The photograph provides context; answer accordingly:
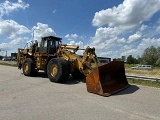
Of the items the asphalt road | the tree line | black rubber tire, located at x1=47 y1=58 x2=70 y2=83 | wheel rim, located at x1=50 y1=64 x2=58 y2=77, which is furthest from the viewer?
the tree line

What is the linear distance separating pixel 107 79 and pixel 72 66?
295 cm

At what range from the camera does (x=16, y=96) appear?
A: 9.15m

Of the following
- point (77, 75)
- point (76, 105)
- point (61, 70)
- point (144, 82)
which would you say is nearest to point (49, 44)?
point (77, 75)

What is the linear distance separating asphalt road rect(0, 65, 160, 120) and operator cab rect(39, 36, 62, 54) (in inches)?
204

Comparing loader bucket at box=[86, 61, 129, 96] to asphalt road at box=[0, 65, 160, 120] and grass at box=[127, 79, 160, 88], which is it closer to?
asphalt road at box=[0, 65, 160, 120]

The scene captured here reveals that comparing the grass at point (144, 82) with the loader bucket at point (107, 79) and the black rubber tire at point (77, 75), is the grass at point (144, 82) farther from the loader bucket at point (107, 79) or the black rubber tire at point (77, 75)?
the black rubber tire at point (77, 75)

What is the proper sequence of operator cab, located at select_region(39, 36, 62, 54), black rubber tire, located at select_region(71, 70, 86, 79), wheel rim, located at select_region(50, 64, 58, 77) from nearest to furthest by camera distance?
1. wheel rim, located at select_region(50, 64, 58, 77)
2. black rubber tire, located at select_region(71, 70, 86, 79)
3. operator cab, located at select_region(39, 36, 62, 54)

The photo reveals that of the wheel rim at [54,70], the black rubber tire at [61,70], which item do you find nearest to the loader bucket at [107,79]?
the black rubber tire at [61,70]

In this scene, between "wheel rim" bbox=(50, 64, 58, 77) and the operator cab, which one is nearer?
"wheel rim" bbox=(50, 64, 58, 77)

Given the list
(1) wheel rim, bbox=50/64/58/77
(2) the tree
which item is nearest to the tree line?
(2) the tree

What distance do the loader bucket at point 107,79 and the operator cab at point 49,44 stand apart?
201 inches

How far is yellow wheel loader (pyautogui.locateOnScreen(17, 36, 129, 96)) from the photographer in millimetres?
10250

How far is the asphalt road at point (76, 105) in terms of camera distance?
21.6 feet

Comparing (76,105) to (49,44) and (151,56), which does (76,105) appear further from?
(151,56)
